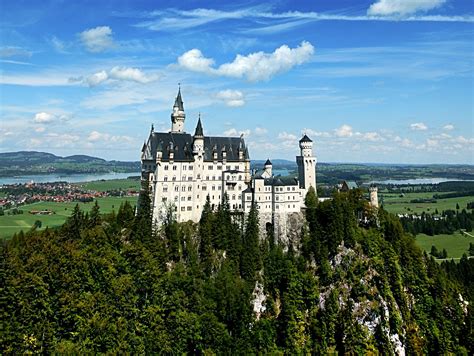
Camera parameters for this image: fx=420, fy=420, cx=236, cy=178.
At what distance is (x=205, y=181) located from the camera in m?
88.4

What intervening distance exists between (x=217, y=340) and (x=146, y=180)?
34.8 m

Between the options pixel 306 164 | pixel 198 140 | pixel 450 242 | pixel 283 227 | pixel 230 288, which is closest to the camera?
pixel 230 288

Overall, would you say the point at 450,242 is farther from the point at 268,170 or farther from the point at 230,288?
the point at 230,288

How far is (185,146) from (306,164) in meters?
26.8

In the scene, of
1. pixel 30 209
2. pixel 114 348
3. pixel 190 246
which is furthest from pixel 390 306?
pixel 30 209

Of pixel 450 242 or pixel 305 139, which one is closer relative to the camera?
pixel 305 139

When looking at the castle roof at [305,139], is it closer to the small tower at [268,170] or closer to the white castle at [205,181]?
the white castle at [205,181]

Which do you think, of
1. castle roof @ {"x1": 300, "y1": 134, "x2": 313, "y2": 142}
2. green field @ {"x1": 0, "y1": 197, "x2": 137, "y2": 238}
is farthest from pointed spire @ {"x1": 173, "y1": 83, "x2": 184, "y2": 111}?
green field @ {"x1": 0, "y1": 197, "x2": 137, "y2": 238}

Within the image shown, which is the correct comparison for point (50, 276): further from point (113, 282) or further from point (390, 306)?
point (390, 306)

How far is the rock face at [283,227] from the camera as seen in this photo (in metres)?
85.5

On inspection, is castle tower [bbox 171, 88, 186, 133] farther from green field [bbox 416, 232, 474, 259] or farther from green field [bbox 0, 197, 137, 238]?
green field [bbox 416, 232, 474, 259]

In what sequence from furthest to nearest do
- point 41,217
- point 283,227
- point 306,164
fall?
point 41,217 → point 306,164 → point 283,227

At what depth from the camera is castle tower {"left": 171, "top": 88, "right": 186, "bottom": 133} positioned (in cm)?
9338

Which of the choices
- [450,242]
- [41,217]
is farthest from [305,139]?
[41,217]
